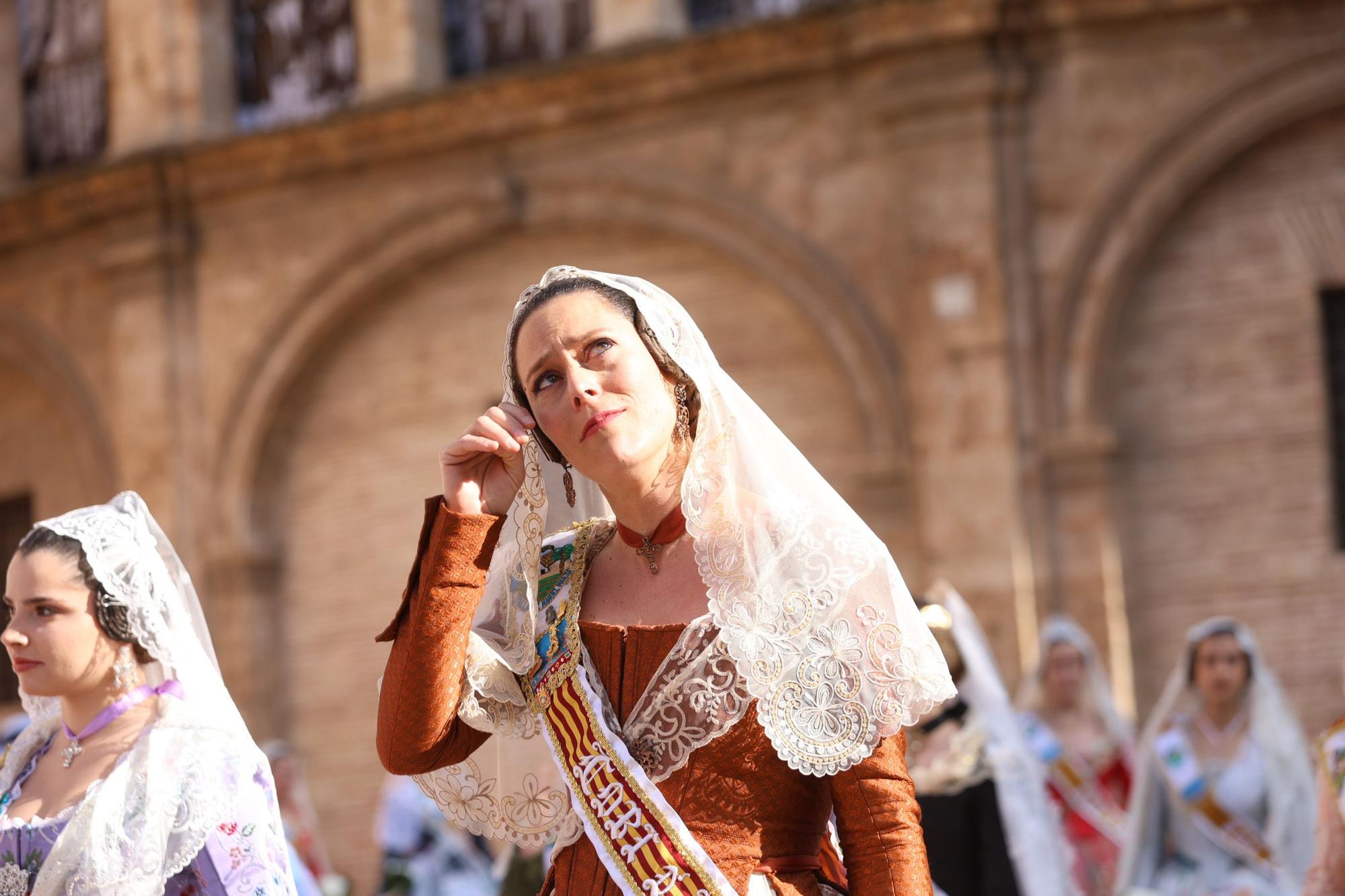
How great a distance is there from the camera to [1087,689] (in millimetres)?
9391

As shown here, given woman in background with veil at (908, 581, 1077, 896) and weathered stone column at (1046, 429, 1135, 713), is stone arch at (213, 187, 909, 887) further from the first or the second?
woman in background with veil at (908, 581, 1077, 896)

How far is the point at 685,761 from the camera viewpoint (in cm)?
251

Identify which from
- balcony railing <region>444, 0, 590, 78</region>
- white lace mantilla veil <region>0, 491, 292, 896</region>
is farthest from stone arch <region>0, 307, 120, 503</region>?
white lace mantilla veil <region>0, 491, 292, 896</region>

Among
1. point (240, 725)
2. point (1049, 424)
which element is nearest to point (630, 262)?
point (1049, 424)

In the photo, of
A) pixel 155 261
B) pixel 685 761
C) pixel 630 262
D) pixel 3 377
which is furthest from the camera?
pixel 3 377

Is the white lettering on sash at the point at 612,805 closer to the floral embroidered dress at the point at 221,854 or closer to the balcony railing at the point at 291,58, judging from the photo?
the floral embroidered dress at the point at 221,854

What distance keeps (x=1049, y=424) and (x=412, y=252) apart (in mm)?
4370

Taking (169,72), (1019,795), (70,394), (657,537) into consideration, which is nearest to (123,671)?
(657,537)

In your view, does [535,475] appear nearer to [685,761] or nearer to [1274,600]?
[685,761]

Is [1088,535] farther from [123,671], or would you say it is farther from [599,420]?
[599,420]

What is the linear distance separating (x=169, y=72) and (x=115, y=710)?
10559 millimetres

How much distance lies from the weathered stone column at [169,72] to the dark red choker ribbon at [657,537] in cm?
1117

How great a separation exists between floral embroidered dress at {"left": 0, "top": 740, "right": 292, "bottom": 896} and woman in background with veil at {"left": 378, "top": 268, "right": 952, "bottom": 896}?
0.80 m

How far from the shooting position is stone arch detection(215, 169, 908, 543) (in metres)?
11.0
